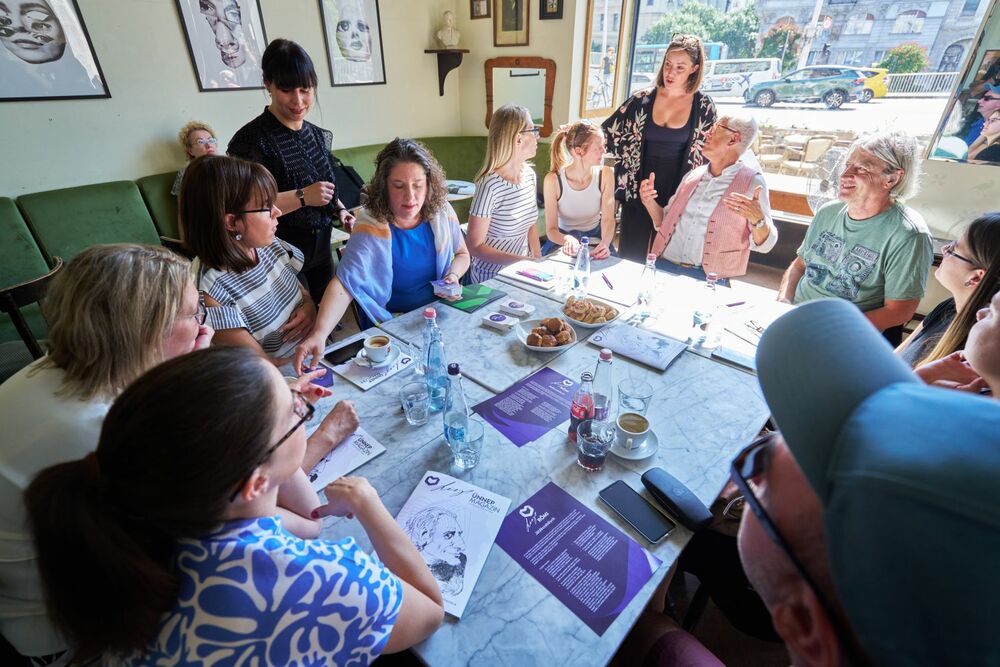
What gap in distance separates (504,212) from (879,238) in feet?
5.65

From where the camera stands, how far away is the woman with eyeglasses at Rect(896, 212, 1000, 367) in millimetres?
1324

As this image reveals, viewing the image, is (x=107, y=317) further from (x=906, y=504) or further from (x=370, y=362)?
(x=906, y=504)

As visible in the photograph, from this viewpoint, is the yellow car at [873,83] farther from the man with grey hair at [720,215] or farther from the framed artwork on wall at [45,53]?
the framed artwork on wall at [45,53]

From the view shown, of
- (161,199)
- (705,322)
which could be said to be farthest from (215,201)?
(161,199)

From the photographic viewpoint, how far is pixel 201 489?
2.04 ft

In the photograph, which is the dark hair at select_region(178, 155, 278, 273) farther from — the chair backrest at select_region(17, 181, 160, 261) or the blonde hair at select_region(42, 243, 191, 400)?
the chair backrest at select_region(17, 181, 160, 261)

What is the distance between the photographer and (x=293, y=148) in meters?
2.34

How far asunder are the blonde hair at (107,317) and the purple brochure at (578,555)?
0.89 metres

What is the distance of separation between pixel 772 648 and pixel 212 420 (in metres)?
1.84

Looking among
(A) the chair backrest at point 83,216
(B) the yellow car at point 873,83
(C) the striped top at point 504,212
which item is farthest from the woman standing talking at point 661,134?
(A) the chair backrest at point 83,216

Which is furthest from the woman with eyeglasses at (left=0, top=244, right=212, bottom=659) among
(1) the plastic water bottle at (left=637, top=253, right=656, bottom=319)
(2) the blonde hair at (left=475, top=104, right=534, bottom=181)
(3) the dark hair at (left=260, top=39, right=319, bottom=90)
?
(2) the blonde hair at (left=475, top=104, right=534, bottom=181)

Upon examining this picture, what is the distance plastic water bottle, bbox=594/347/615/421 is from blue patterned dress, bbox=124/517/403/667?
75 cm

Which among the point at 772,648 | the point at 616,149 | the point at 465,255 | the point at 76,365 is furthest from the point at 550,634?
the point at 616,149

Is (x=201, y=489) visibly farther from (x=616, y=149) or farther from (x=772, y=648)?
(x=616, y=149)
